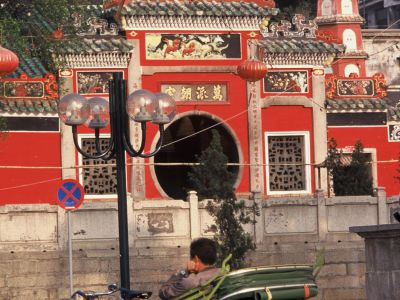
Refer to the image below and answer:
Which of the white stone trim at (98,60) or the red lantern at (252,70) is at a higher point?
the white stone trim at (98,60)

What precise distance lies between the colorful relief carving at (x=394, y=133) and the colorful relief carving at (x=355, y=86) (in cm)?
82

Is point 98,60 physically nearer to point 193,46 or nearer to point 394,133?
point 193,46

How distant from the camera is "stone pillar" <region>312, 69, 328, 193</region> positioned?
35219 mm

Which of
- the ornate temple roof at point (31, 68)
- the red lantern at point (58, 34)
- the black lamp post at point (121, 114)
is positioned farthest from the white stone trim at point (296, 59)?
the black lamp post at point (121, 114)

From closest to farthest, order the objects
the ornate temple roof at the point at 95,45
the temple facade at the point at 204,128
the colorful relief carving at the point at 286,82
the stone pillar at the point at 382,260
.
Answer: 1. the stone pillar at the point at 382,260
2. the temple facade at the point at 204,128
3. the ornate temple roof at the point at 95,45
4. the colorful relief carving at the point at 286,82

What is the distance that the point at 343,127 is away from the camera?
36062 millimetres

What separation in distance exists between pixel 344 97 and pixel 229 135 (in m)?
2.93

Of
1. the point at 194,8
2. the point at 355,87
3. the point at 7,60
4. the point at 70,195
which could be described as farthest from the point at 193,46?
the point at 7,60

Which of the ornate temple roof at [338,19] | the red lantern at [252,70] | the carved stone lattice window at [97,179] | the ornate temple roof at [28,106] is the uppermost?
the ornate temple roof at [338,19]

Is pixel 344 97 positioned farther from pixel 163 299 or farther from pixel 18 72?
pixel 163 299

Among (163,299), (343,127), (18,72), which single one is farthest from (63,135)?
(163,299)

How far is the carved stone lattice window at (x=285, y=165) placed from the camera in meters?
35.0

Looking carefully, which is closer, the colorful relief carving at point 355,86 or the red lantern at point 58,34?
the red lantern at point 58,34

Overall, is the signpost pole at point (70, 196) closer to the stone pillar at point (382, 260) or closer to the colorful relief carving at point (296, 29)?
the colorful relief carving at point (296, 29)
